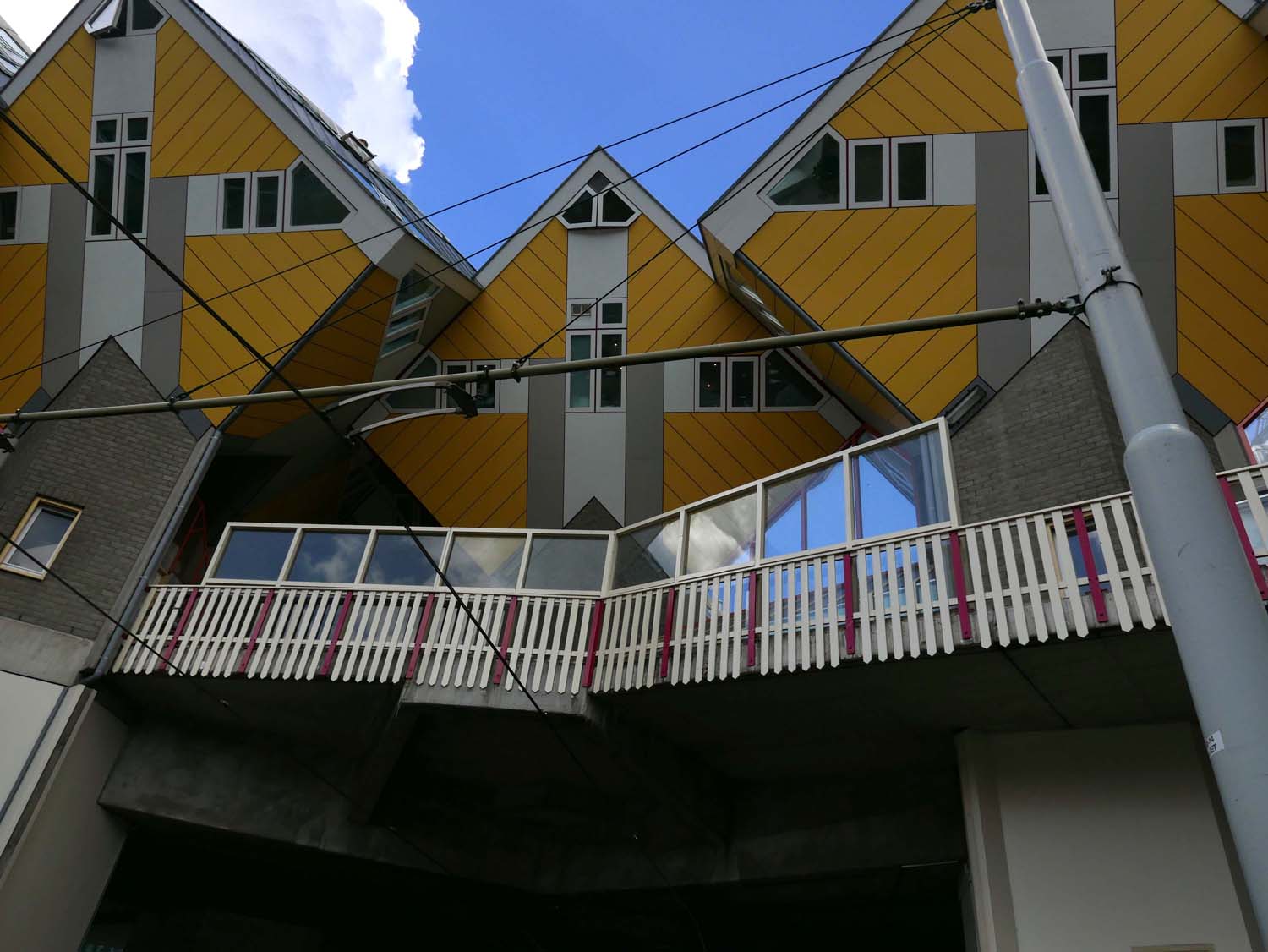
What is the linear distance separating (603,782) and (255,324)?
9001mm

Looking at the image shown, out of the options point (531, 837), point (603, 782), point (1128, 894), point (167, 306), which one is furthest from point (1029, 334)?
point (167, 306)

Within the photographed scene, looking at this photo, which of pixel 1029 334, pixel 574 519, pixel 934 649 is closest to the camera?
pixel 934 649

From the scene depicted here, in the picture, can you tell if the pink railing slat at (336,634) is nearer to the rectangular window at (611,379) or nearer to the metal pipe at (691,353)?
the rectangular window at (611,379)

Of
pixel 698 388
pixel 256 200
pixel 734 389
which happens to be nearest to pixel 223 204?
pixel 256 200

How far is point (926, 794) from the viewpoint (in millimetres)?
14133

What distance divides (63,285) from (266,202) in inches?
138

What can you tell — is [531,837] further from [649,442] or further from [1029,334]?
[1029,334]

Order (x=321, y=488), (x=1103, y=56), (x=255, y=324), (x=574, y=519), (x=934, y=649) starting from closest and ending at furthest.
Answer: (x=934, y=649)
(x=1103, y=56)
(x=255, y=324)
(x=574, y=519)
(x=321, y=488)

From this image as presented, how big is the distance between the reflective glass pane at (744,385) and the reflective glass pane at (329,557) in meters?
7.31

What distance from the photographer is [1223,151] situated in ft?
52.6

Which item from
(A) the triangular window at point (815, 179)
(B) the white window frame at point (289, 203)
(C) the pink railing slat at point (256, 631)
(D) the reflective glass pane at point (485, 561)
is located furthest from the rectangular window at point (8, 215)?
(A) the triangular window at point (815, 179)

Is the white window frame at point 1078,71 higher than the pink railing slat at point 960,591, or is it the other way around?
the white window frame at point 1078,71

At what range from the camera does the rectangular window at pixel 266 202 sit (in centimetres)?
1895

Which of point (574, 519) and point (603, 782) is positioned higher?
point (574, 519)
